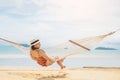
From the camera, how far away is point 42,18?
8.79 feet

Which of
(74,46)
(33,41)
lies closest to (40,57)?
(33,41)

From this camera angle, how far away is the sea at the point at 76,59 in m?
2.60

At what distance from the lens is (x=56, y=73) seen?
2658 mm

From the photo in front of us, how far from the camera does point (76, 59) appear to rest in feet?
8.54

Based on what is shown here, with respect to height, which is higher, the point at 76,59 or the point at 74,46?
the point at 74,46

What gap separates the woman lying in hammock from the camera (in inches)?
103

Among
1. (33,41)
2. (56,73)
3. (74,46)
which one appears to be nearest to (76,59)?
(74,46)

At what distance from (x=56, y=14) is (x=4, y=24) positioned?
0.48 m

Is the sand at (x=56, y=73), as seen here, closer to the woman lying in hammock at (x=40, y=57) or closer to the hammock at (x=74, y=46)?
the woman lying in hammock at (x=40, y=57)

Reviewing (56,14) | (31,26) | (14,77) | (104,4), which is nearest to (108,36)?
(104,4)

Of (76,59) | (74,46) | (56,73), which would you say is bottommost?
(56,73)

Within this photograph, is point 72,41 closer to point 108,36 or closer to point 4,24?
point 108,36

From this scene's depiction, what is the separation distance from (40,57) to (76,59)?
12.8 inches

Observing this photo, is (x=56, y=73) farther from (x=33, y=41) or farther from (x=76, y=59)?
(x=33, y=41)
